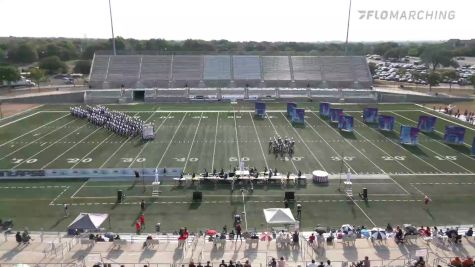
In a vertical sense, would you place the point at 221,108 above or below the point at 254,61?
below

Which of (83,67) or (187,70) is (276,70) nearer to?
(187,70)

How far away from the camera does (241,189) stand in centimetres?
2100

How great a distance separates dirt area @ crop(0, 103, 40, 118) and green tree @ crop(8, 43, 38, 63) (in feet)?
173

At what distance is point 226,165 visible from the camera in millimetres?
24453

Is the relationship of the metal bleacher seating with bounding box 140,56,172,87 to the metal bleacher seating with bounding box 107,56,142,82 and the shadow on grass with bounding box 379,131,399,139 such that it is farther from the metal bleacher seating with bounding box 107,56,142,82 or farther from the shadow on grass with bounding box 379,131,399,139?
the shadow on grass with bounding box 379,131,399,139

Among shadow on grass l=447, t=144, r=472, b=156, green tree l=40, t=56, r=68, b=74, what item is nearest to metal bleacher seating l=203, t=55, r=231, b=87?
shadow on grass l=447, t=144, r=472, b=156

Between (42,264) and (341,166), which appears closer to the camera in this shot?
(42,264)

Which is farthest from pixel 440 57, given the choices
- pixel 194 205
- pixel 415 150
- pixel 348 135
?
pixel 194 205

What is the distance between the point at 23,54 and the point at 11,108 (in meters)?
56.1

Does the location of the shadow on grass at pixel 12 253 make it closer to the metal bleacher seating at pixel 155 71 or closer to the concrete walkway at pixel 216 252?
the concrete walkway at pixel 216 252

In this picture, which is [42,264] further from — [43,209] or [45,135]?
[45,135]

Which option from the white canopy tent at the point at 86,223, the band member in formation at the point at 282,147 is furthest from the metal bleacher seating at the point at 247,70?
the white canopy tent at the point at 86,223

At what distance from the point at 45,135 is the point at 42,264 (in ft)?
71.0

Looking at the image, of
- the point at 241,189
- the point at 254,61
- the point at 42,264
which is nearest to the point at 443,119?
the point at 241,189
